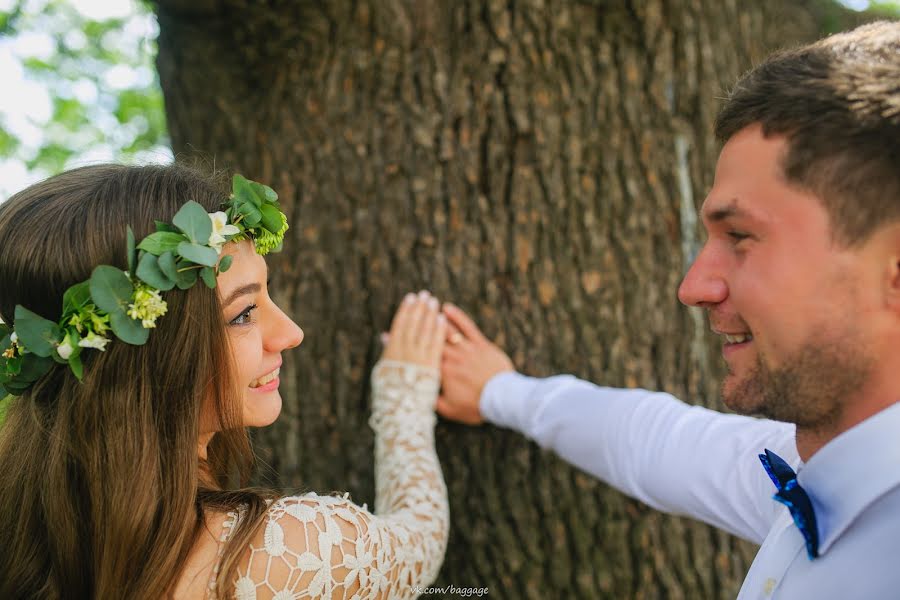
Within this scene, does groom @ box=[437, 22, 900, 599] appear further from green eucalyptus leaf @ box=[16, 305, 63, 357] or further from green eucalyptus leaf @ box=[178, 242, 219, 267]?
green eucalyptus leaf @ box=[16, 305, 63, 357]

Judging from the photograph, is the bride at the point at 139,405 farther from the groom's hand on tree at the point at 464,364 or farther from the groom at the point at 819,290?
the groom at the point at 819,290

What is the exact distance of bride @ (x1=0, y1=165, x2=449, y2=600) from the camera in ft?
6.07

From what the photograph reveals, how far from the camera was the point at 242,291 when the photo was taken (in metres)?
2.06

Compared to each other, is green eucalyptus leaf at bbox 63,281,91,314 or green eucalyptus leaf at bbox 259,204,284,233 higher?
green eucalyptus leaf at bbox 259,204,284,233

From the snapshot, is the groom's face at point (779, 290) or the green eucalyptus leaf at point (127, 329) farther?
the green eucalyptus leaf at point (127, 329)

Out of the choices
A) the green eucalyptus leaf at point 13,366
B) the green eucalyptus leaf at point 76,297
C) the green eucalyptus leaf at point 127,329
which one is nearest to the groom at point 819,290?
the green eucalyptus leaf at point 127,329

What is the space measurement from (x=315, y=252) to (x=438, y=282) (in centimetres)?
51

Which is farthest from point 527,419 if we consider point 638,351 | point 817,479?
point 817,479

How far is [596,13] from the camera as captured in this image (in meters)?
2.83

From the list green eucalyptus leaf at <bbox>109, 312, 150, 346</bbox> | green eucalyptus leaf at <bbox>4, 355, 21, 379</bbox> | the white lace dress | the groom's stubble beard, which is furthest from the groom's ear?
green eucalyptus leaf at <bbox>4, 355, 21, 379</bbox>

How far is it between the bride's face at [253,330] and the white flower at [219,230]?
0.08 metres

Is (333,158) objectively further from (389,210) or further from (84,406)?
(84,406)

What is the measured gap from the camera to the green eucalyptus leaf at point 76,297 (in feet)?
5.98

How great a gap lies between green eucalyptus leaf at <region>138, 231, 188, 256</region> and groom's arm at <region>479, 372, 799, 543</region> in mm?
1291
